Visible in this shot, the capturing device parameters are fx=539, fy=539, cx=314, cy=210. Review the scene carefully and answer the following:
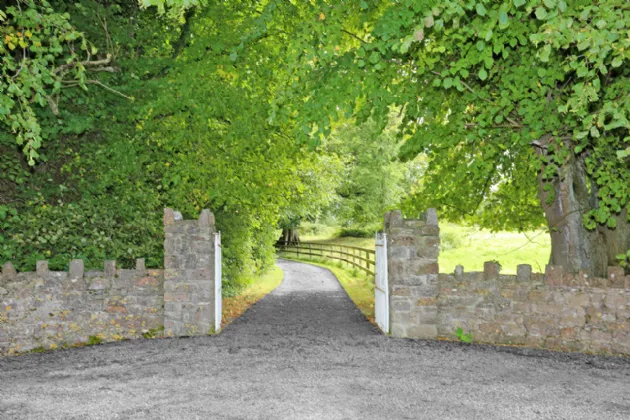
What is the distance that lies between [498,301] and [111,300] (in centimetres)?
677

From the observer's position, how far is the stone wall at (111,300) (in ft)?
30.9

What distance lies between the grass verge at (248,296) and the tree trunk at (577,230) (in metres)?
6.52

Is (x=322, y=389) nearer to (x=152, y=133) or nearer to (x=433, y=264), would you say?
(x=433, y=264)

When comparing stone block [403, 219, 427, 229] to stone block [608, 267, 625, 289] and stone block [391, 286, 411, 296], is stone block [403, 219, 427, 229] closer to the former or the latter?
stone block [391, 286, 411, 296]

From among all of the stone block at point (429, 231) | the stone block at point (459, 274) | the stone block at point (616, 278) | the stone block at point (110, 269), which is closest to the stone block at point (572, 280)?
the stone block at point (616, 278)

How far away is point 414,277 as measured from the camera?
30.5 feet

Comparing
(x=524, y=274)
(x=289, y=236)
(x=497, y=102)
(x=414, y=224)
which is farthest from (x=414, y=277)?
(x=289, y=236)

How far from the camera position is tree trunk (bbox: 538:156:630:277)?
954 centimetres

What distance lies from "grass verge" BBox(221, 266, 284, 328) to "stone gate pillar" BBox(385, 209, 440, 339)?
3543 millimetres

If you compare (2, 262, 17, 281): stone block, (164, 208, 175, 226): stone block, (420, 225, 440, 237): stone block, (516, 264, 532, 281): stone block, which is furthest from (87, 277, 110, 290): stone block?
(516, 264, 532, 281): stone block

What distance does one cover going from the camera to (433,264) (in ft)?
30.3

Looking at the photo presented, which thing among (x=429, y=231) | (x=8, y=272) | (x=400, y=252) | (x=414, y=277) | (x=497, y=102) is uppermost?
(x=497, y=102)

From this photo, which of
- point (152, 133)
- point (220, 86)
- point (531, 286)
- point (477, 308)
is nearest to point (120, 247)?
point (152, 133)

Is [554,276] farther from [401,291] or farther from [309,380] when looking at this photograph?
[309,380]
